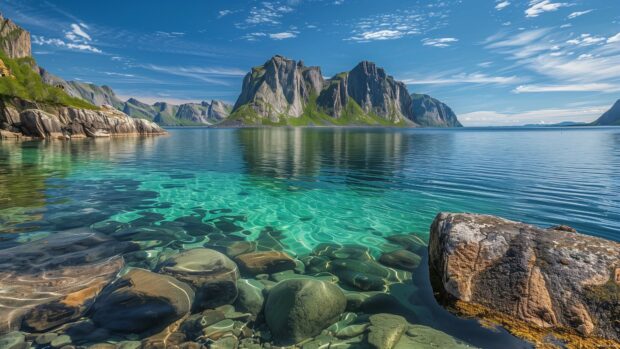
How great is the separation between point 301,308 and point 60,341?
4995mm

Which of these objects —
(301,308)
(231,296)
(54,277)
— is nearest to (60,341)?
(54,277)

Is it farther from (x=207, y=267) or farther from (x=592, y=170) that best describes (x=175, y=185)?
(x=592, y=170)

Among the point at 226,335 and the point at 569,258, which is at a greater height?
the point at 569,258

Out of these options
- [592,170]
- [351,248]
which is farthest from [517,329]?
[592,170]

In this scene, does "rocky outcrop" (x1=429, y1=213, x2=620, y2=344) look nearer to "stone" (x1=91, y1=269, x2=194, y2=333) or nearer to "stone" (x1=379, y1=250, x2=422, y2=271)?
"stone" (x1=379, y1=250, x2=422, y2=271)

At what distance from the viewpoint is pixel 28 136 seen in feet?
249

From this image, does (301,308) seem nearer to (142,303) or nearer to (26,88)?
(142,303)

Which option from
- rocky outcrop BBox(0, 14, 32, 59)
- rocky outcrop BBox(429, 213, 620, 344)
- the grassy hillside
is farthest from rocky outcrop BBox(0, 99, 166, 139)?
rocky outcrop BBox(0, 14, 32, 59)

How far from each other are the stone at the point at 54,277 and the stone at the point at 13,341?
0.64ft

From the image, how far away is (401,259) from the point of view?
413 inches

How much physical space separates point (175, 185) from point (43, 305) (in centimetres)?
1719

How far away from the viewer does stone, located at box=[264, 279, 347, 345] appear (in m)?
6.66

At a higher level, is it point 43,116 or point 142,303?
point 43,116

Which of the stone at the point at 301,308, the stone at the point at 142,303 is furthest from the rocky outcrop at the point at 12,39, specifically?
the stone at the point at 301,308
